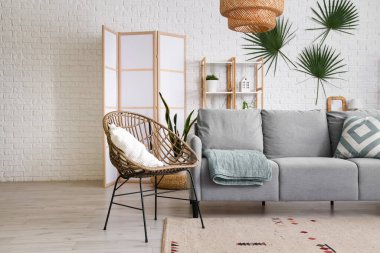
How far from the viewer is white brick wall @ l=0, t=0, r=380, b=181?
548cm

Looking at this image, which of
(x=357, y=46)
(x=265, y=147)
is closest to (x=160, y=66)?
(x=265, y=147)

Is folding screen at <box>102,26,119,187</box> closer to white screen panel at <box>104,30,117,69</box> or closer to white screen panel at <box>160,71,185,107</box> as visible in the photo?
white screen panel at <box>104,30,117,69</box>

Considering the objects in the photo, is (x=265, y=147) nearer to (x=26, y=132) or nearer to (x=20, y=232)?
(x=20, y=232)

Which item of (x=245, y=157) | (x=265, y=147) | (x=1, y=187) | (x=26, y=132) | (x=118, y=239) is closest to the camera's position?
(x=118, y=239)

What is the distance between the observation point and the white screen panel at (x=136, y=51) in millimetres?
5246

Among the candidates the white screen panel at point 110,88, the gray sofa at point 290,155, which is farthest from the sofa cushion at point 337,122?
the white screen panel at point 110,88

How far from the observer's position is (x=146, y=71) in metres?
5.26

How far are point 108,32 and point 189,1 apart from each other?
129 cm

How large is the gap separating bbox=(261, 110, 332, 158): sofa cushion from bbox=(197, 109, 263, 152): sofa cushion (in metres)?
0.10

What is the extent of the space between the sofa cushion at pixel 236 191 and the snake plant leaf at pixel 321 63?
2.86 m

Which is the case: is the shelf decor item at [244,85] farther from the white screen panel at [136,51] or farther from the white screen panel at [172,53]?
the white screen panel at [136,51]

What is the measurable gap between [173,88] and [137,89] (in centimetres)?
46

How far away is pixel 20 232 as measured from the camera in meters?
3.00

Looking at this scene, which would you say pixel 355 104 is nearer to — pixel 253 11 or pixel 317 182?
pixel 317 182
